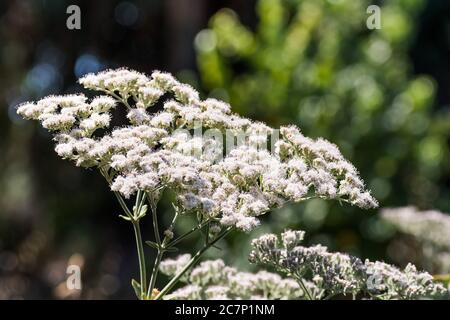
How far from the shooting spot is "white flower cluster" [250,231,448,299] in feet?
7.57

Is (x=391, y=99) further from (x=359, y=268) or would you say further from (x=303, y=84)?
(x=359, y=268)

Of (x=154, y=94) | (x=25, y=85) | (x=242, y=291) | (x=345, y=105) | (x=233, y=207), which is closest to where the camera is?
(x=233, y=207)

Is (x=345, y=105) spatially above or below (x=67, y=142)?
above

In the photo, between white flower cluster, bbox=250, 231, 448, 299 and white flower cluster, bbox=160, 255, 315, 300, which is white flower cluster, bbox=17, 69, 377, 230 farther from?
white flower cluster, bbox=160, 255, 315, 300

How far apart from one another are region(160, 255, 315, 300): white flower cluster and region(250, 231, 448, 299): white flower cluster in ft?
0.56

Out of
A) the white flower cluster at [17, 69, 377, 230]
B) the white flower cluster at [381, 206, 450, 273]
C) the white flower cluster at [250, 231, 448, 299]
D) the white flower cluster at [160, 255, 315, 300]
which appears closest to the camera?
the white flower cluster at [17, 69, 377, 230]

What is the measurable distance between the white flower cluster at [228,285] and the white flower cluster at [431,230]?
53.8 inches

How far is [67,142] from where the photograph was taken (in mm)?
2305

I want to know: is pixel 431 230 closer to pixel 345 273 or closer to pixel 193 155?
pixel 345 273

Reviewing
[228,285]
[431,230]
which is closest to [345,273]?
[228,285]

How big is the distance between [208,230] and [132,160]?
0.33 meters

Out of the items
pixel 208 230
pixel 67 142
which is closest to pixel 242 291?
pixel 208 230

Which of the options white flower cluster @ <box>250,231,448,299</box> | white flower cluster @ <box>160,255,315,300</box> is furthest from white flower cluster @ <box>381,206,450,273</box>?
white flower cluster @ <box>250,231,448,299</box>
